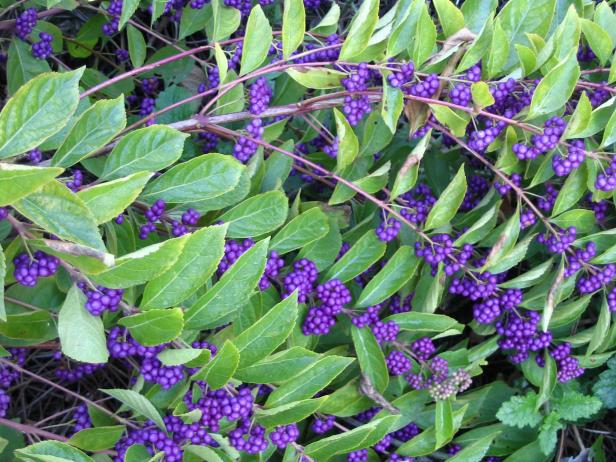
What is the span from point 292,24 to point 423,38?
328 mm

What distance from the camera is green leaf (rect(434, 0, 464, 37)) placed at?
1.83 metres

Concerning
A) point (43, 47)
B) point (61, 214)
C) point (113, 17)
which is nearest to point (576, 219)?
point (61, 214)

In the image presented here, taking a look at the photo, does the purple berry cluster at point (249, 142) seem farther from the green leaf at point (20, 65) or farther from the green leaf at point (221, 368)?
the green leaf at point (20, 65)

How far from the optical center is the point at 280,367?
1.69m

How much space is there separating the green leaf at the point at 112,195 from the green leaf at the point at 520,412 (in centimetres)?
151

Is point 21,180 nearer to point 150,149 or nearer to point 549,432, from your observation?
point 150,149

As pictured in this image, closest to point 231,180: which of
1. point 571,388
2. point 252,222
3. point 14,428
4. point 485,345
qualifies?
point 252,222

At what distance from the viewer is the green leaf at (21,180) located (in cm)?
119

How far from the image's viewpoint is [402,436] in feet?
7.61

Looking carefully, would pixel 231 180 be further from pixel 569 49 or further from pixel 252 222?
pixel 569 49

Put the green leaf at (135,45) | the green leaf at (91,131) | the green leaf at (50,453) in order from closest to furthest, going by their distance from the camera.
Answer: the green leaf at (50,453)
the green leaf at (91,131)
the green leaf at (135,45)

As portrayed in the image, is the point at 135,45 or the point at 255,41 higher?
the point at 255,41

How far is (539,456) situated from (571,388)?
255 mm

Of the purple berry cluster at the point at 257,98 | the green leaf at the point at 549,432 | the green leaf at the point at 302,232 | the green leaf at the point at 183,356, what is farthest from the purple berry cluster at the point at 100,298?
the green leaf at the point at 549,432
